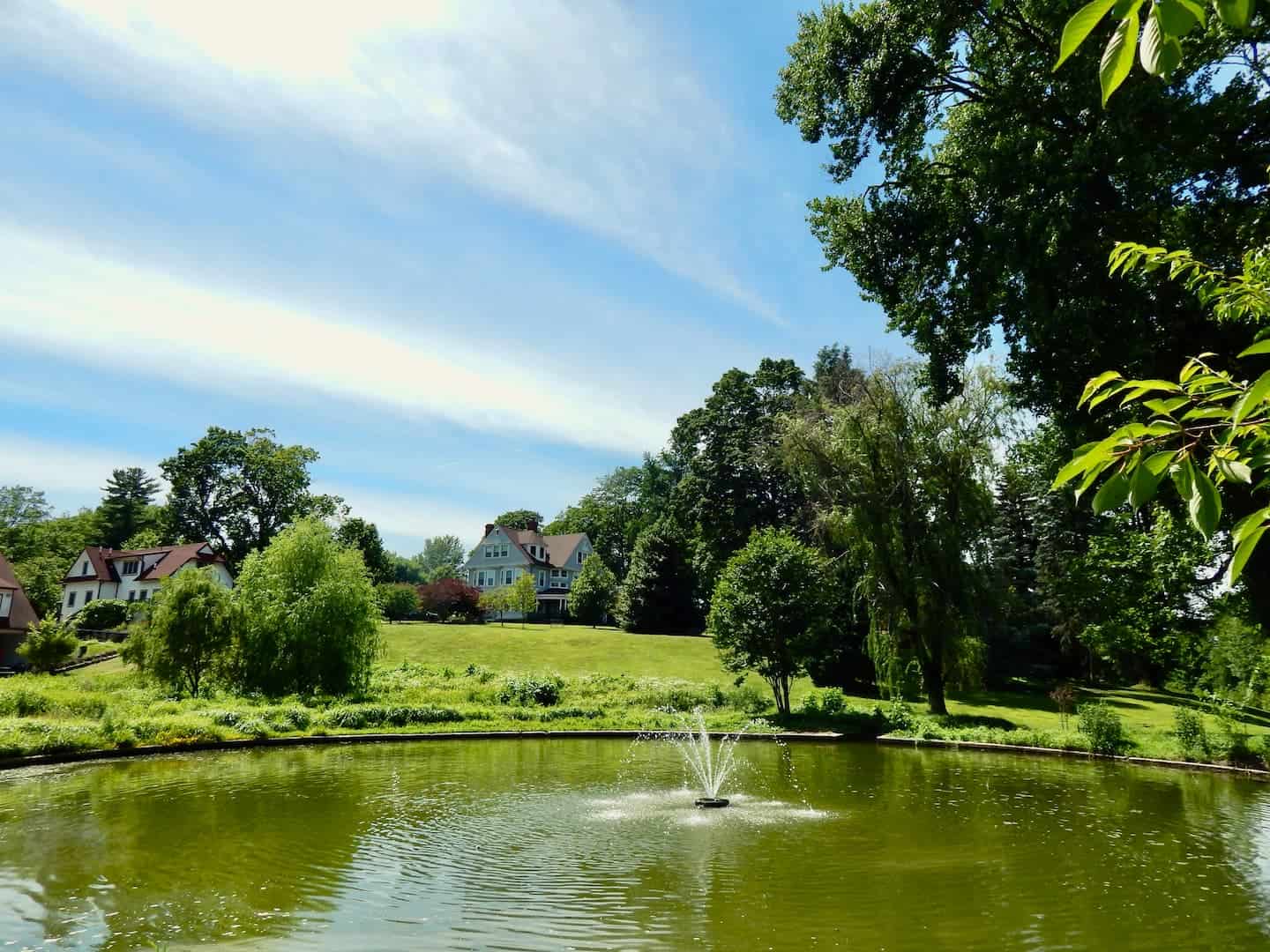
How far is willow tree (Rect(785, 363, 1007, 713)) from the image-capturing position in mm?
26359

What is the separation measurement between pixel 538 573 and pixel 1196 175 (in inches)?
2799

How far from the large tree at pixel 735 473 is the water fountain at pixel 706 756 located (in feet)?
80.2

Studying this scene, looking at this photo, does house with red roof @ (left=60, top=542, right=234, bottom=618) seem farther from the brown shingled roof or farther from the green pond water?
the green pond water

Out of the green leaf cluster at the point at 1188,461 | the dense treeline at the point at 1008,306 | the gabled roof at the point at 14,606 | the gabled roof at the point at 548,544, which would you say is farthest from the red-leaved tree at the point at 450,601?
the green leaf cluster at the point at 1188,461

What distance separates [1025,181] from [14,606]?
5808 cm

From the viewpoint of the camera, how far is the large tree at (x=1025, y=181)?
1340 centimetres

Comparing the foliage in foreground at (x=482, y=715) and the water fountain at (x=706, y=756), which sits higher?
the foliage in foreground at (x=482, y=715)

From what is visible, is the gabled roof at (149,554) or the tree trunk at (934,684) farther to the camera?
the gabled roof at (149,554)

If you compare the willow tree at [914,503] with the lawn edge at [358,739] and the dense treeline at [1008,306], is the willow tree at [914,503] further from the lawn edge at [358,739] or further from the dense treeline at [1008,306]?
the lawn edge at [358,739]

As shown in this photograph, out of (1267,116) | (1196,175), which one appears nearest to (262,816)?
(1196,175)

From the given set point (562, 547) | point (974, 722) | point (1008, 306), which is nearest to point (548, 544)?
point (562, 547)

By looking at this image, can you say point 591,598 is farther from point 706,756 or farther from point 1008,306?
point 1008,306

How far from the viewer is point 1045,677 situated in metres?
42.4

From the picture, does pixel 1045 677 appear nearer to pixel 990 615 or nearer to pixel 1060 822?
pixel 990 615
